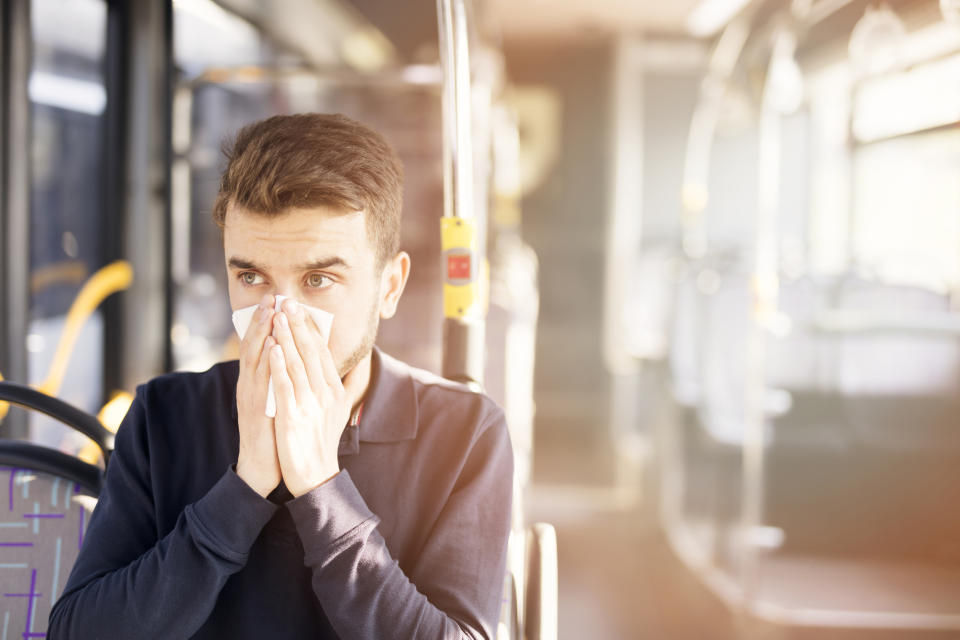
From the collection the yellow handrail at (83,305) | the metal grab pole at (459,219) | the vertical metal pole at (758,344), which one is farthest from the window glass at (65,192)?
the vertical metal pole at (758,344)

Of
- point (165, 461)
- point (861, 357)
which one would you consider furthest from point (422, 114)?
point (861, 357)

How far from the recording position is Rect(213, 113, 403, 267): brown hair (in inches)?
39.1

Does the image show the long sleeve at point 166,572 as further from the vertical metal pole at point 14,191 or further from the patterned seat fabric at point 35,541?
the vertical metal pole at point 14,191

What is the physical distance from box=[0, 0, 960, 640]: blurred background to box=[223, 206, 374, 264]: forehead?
0.13 m

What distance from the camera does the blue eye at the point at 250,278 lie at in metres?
1.00

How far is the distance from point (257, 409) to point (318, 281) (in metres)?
0.17

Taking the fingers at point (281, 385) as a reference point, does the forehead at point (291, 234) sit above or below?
above

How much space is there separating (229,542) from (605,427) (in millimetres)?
6334

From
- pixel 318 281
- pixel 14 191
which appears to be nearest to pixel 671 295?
pixel 14 191

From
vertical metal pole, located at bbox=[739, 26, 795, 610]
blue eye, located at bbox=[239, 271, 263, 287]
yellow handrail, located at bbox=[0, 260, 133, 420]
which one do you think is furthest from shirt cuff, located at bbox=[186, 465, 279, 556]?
vertical metal pole, located at bbox=[739, 26, 795, 610]

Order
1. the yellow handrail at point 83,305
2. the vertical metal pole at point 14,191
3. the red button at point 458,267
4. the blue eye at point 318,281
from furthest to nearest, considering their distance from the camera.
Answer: the yellow handrail at point 83,305
the vertical metal pole at point 14,191
the red button at point 458,267
the blue eye at point 318,281

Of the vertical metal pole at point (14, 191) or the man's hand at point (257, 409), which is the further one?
the vertical metal pole at point (14, 191)

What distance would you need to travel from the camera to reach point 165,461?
3.43 ft

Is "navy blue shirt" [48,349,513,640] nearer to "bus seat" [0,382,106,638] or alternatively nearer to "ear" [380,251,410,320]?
"ear" [380,251,410,320]
